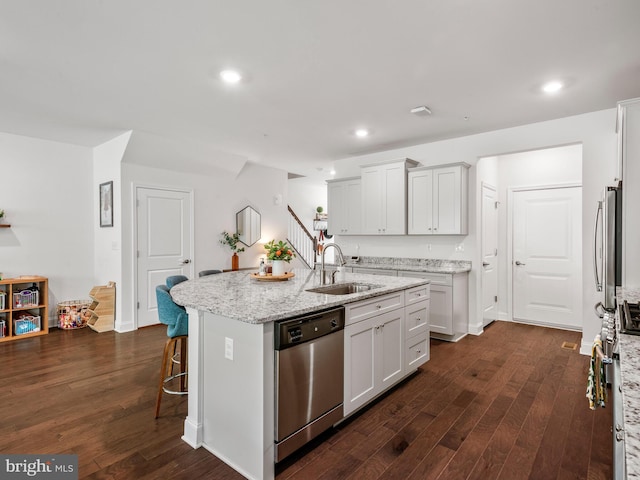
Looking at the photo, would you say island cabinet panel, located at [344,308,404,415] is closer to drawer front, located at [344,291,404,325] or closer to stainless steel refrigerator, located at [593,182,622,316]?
drawer front, located at [344,291,404,325]

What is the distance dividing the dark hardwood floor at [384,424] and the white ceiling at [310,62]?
8.22ft

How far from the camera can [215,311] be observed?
1968 mm

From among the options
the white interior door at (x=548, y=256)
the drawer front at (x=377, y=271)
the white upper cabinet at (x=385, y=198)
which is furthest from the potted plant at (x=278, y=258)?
the white interior door at (x=548, y=256)

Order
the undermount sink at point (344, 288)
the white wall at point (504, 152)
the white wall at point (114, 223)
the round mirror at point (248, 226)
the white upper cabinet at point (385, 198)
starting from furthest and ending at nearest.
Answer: the round mirror at point (248, 226) < the white upper cabinet at point (385, 198) < the white wall at point (114, 223) < the white wall at point (504, 152) < the undermount sink at point (344, 288)

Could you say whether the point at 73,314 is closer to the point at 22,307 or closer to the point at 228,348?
the point at 22,307

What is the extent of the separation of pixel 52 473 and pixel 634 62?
15.5 ft

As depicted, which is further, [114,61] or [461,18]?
[114,61]

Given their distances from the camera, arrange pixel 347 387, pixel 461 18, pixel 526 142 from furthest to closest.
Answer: pixel 526 142 → pixel 347 387 → pixel 461 18

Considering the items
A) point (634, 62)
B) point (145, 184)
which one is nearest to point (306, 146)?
point (145, 184)

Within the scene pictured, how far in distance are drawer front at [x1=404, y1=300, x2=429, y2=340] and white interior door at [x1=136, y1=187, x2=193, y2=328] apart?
3765mm

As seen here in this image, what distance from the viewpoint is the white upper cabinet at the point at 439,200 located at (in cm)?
452

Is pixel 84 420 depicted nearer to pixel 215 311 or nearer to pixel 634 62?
pixel 215 311

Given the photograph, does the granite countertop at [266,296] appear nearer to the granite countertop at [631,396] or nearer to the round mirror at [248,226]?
the granite countertop at [631,396]

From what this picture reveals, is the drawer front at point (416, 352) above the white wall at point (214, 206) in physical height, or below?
below
